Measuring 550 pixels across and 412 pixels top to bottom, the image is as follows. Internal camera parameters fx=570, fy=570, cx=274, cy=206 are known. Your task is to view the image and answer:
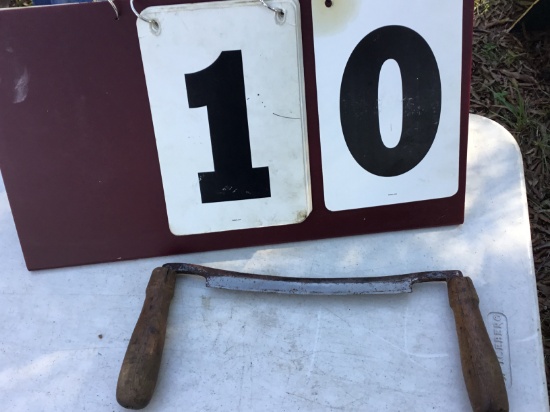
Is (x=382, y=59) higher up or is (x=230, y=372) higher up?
(x=382, y=59)

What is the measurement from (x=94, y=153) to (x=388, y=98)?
1.59 ft

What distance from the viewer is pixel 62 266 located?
1.00m

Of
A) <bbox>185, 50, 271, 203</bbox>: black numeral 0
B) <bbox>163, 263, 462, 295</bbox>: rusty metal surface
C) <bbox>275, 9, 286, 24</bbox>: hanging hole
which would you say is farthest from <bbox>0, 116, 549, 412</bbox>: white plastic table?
<bbox>275, 9, 286, 24</bbox>: hanging hole

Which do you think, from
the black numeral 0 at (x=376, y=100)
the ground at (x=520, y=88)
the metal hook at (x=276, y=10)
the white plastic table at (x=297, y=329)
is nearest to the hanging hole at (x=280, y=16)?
the metal hook at (x=276, y=10)

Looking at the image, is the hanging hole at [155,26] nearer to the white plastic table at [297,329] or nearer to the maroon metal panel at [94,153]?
the maroon metal panel at [94,153]

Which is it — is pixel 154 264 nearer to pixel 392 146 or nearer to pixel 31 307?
pixel 31 307

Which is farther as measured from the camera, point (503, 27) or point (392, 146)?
point (503, 27)

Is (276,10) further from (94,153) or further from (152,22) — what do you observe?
(94,153)

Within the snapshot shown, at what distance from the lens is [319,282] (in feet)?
3.01

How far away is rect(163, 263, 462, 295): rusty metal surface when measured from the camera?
90 centimetres

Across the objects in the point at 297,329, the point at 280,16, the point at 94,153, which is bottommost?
the point at 297,329

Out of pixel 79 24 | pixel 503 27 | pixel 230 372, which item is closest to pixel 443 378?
pixel 230 372

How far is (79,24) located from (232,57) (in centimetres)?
23

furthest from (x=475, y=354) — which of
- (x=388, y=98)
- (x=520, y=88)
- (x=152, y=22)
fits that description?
(x=520, y=88)
